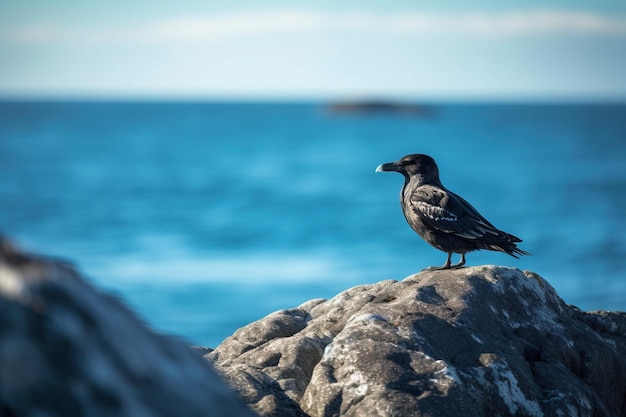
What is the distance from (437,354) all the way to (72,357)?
325 centimetres

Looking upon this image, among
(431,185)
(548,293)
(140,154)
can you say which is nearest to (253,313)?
(431,185)

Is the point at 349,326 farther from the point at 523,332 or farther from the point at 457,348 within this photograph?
the point at 523,332

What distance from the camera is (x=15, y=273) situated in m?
2.70

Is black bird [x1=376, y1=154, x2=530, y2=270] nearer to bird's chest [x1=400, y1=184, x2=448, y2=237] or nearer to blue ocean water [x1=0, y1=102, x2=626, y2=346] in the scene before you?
bird's chest [x1=400, y1=184, x2=448, y2=237]

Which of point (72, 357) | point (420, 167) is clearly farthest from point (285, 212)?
point (72, 357)

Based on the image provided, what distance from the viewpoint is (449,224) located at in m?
7.92

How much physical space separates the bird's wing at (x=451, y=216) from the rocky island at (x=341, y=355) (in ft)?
3.37

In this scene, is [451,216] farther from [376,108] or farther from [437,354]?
[376,108]

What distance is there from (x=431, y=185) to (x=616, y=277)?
742 inches

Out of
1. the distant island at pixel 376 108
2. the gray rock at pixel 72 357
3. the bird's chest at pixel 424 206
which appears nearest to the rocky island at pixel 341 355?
the gray rock at pixel 72 357

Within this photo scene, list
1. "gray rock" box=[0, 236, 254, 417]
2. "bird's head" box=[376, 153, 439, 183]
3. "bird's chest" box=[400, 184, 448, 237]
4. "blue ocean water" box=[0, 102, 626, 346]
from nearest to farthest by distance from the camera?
"gray rock" box=[0, 236, 254, 417] < "bird's chest" box=[400, 184, 448, 237] < "bird's head" box=[376, 153, 439, 183] < "blue ocean water" box=[0, 102, 626, 346]

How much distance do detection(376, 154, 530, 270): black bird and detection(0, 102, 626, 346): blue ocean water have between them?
5.34 m

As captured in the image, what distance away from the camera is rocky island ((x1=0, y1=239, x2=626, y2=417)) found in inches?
106

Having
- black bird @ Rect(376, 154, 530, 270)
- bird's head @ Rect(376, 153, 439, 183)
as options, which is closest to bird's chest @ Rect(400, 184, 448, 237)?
black bird @ Rect(376, 154, 530, 270)
